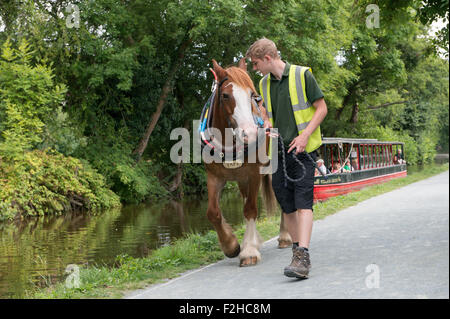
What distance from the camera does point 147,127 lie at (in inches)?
991

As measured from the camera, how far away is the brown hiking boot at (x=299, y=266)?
5.09m

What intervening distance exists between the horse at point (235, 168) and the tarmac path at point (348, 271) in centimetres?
23

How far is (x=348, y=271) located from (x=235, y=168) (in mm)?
1904

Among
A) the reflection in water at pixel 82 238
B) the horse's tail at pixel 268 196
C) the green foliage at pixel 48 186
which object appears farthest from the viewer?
the green foliage at pixel 48 186

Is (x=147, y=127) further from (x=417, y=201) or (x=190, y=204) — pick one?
(x=417, y=201)

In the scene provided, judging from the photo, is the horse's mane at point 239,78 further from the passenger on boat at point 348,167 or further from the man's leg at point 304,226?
the passenger on boat at point 348,167

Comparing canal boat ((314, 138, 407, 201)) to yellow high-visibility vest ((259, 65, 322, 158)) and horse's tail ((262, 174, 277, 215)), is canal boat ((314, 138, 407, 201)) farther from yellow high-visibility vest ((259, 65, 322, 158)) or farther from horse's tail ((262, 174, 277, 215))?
yellow high-visibility vest ((259, 65, 322, 158))

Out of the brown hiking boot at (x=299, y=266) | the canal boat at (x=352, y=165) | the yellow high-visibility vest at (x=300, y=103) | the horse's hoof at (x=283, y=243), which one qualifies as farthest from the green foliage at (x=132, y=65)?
the brown hiking boot at (x=299, y=266)

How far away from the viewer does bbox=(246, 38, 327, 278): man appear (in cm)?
562

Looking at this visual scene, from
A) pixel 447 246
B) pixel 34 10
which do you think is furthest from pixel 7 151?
pixel 447 246

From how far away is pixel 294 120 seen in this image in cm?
588

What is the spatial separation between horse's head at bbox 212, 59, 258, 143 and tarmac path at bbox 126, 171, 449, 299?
146cm

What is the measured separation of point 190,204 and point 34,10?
10.9 meters

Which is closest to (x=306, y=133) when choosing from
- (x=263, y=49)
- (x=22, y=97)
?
(x=263, y=49)
